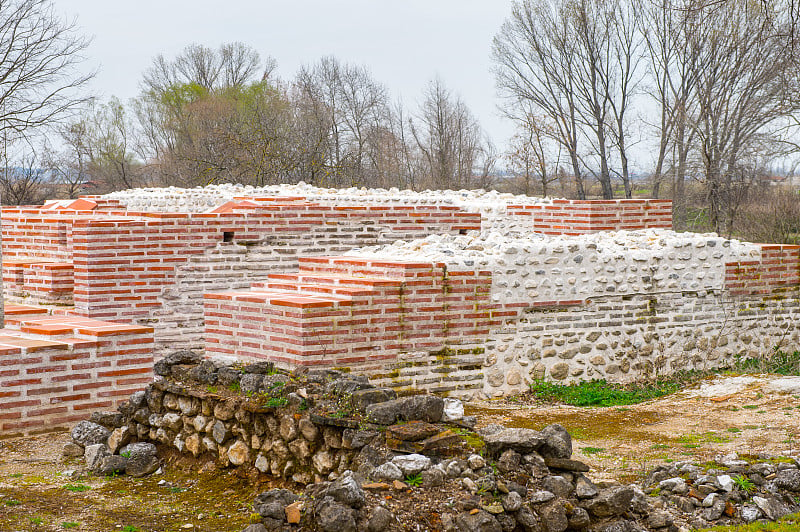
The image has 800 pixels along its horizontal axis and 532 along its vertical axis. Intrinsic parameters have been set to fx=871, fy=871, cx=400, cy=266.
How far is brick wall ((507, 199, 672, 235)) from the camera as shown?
39.0ft

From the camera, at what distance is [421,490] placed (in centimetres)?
425

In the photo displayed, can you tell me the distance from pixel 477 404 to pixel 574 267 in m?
1.82

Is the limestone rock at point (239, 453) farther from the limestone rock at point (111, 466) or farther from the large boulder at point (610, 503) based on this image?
the large boulder at point (610, 503)

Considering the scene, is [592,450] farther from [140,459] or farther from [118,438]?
[118,438]

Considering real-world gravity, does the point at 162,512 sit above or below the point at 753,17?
below

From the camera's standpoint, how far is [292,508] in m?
3.93

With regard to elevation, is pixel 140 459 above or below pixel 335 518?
below

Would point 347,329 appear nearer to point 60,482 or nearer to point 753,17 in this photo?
point 60,482

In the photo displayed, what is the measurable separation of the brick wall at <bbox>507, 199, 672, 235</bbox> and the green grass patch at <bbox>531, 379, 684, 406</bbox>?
3556mm

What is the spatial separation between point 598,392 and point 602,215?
13.5 feet

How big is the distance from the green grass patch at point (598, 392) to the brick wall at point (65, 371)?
3644 millimetres

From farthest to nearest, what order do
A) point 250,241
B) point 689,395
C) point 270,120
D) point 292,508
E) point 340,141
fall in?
point 340,141 → point 270,120 → point 250,241 → point 689,395 → point 292,508

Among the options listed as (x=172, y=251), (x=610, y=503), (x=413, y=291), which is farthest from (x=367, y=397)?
(x=172, y=251)

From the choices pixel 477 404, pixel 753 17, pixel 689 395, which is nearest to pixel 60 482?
pixel 477 404
